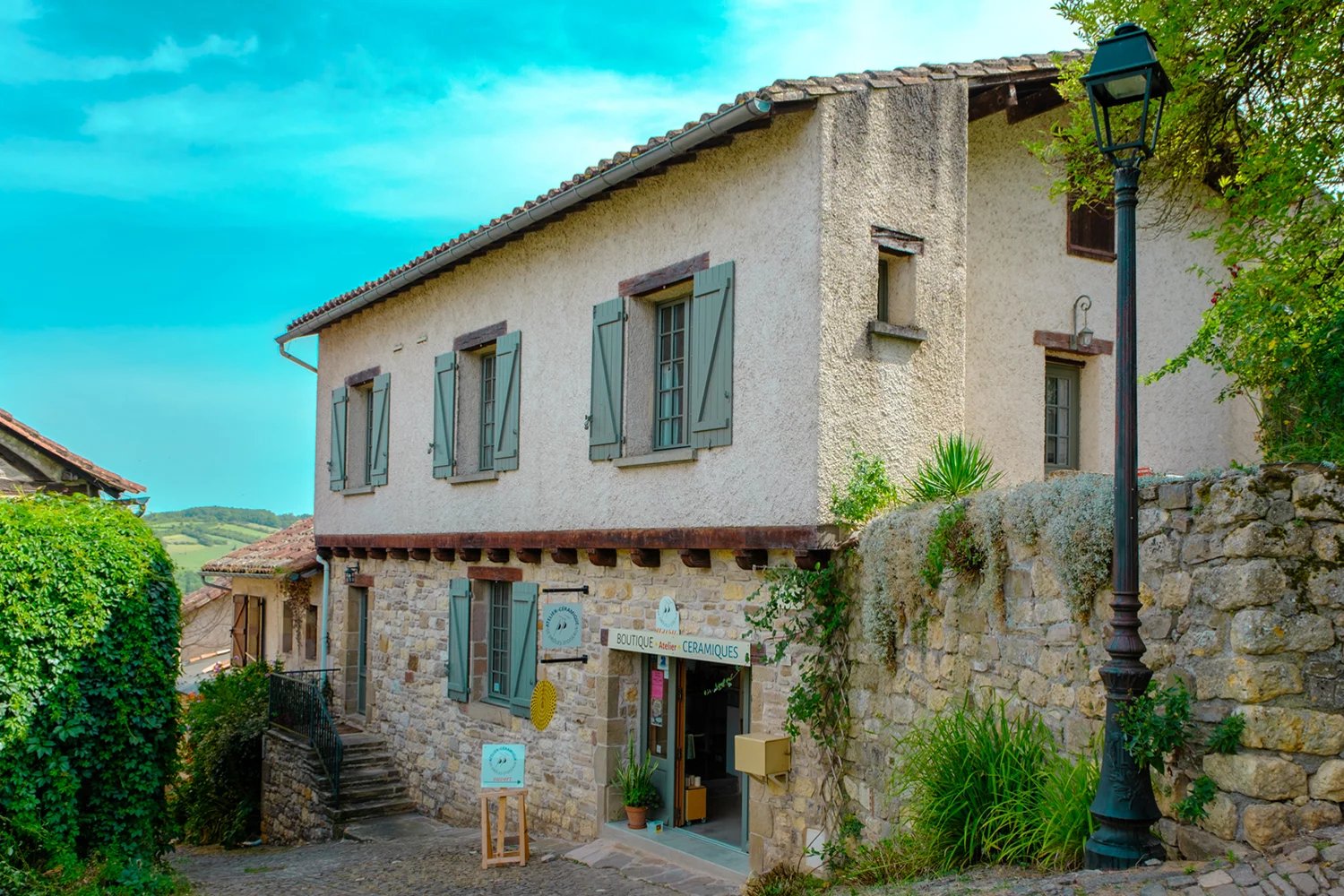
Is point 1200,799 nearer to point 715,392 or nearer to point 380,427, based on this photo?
point 715,392

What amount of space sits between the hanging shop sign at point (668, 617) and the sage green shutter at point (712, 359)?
58.9 inches

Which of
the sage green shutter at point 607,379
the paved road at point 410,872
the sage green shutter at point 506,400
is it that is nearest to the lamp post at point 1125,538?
the paved road at point 410,872

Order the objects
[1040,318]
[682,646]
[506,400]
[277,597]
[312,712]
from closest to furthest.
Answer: [682,646] → [1040,318] → [506,400] → [312,712] → [277,597]

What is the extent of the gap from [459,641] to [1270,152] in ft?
31.3

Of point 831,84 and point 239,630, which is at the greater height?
point 831,84

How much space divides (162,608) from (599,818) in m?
4.39

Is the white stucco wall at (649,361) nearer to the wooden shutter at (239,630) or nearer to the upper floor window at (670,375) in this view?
the upper floor window at (670,375)

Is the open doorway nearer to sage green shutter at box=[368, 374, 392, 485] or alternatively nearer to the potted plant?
the potted plant

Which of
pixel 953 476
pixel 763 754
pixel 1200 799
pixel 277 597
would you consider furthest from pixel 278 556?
pixel 1200 799

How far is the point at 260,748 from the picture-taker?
1638 cm

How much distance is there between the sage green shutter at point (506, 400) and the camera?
1223 centimetres

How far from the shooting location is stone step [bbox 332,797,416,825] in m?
13.7

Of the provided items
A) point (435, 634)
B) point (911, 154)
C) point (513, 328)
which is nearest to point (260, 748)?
point (435, 634)

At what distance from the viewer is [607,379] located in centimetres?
1062
